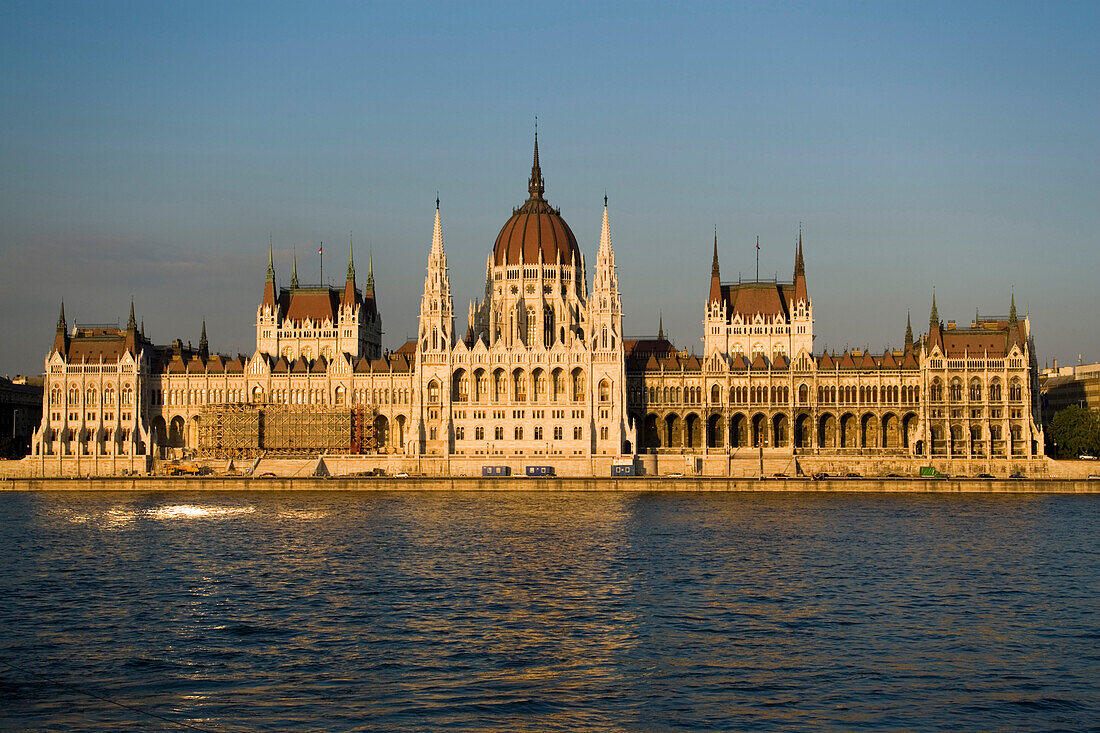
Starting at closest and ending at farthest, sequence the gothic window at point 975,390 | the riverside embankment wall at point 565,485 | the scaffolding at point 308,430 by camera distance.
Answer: the riverside embankment wall at point 565,485
the gothic window at point 975,390
the scaffolding at point 308,430

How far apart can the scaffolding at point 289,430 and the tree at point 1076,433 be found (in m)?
70.1

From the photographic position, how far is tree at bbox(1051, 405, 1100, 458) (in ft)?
414

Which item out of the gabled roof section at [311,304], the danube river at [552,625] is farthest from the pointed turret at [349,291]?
the danube river at [552,625]

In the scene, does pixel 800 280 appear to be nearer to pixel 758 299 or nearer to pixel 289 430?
pixel 758 299

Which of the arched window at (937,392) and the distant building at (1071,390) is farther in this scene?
the distant building at (1071,390)

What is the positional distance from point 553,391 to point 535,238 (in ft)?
62.1

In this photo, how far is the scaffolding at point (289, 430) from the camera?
5226 inches

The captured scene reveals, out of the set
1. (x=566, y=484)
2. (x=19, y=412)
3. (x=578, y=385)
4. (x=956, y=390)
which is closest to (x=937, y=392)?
(x=956, y=390)

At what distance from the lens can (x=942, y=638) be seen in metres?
44.5

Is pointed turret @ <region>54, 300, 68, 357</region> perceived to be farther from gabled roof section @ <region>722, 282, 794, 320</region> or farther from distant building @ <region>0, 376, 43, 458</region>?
gabled roof section @ <region>722, 282, 794, 320</region>

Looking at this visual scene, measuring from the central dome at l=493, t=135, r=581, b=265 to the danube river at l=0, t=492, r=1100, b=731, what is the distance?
188ft

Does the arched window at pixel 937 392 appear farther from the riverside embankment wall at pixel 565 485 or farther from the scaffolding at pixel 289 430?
the scaffolding at pixel 289 430

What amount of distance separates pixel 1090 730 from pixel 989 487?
8499cm

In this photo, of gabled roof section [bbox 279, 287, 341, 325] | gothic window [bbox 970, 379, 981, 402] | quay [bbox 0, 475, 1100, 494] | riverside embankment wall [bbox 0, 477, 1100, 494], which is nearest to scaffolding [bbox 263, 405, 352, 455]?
quay [bbox 0, 475, 1100, 494]
